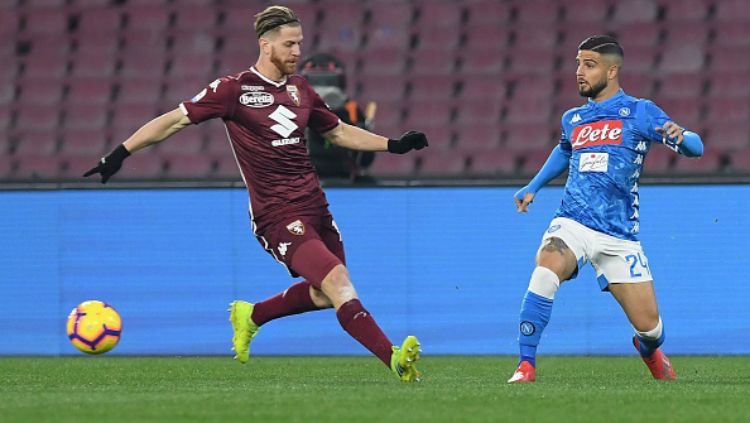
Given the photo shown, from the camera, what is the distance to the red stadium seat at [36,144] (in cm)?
1405

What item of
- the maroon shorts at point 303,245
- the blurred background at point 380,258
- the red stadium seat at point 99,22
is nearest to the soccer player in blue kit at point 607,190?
the maroon shorts at point 303,245

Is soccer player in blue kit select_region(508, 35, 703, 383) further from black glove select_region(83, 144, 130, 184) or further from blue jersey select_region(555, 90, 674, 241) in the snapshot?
black glove select_region(83, 144, 130, 184)

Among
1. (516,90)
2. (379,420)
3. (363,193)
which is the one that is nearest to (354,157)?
(363,193)

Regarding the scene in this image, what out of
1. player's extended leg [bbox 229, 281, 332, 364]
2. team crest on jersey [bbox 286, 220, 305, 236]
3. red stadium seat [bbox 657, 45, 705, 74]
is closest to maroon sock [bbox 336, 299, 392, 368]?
team crest on jersey [bbox 286, 220, 305, 236]

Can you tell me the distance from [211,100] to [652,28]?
24.9 feet

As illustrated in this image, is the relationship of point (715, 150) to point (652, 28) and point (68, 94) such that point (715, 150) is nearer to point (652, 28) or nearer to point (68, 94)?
point (652, 28)

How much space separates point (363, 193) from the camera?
10719mm

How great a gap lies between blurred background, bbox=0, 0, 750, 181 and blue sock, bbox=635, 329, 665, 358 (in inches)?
204

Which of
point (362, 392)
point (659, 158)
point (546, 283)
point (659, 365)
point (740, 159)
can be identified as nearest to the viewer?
point (362, 392)

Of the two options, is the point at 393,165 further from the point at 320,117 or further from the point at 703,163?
the point at 320,117

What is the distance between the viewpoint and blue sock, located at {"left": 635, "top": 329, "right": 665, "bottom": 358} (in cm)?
770

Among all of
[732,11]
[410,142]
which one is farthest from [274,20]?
[732,11]

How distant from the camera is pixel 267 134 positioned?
745cm

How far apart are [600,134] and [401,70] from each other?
22.4 feet
